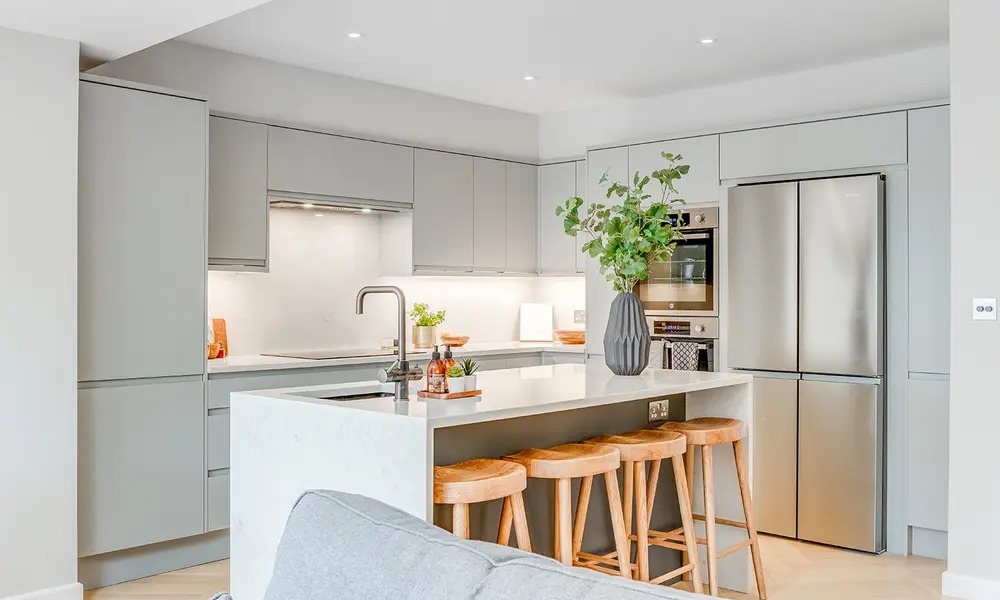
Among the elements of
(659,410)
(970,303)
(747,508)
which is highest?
(970,303)

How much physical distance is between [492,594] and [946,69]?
184 inches

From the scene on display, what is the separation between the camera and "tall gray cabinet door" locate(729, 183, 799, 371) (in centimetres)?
482

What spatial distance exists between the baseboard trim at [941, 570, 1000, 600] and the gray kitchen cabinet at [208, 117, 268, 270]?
364 centimetres

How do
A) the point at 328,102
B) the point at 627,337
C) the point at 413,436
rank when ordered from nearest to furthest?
1. the point at 413,436
2. the point at 627,337
3. the point at 328,102

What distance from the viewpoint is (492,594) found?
1079mm

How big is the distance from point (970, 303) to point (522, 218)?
3.29 metres

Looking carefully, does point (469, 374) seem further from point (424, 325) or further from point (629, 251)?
point (424, 325)

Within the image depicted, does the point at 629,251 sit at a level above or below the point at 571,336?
above

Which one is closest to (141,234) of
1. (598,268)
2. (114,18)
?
(114,18)

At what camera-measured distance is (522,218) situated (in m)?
6.42

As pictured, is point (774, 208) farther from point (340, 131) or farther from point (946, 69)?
point (340, 131)
